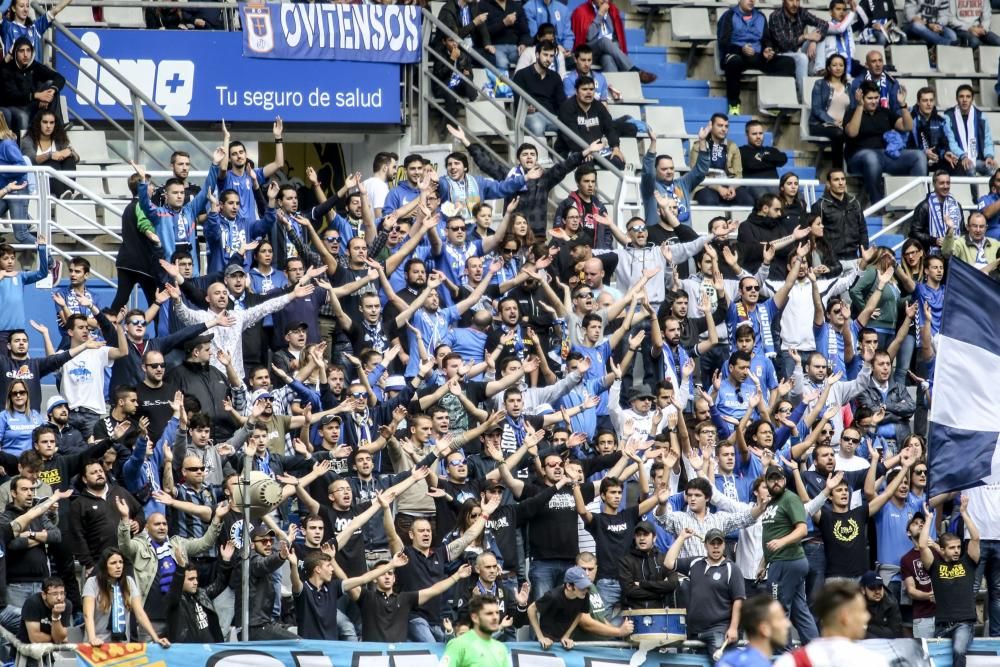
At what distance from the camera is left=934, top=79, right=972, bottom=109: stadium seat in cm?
2655

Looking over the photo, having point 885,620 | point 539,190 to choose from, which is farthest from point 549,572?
point 539,190

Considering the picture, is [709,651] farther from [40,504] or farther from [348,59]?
[348,59]

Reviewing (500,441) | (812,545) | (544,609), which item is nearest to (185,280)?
(500,441)

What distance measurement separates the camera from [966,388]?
15.3m

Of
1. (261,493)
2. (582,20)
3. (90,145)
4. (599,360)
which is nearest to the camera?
(261,493)

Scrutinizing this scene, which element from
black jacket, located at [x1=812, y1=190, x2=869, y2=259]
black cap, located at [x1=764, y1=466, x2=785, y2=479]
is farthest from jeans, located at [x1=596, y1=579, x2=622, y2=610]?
black jacket, located at [x1=812, y1=190, x2=869, y2=259]

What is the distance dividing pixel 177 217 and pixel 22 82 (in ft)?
8.83

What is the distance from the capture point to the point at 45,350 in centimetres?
1895

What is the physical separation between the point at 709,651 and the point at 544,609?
1.37 meters

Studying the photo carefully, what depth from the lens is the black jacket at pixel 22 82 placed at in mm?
20750

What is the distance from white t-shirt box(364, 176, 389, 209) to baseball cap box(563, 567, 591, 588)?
576 centimetres

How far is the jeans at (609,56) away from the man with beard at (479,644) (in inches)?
463

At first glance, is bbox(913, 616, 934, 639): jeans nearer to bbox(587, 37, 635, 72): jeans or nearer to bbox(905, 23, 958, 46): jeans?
bbox(587, 37, 635, 72): jeans

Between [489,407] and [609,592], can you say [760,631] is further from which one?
[489,407]
